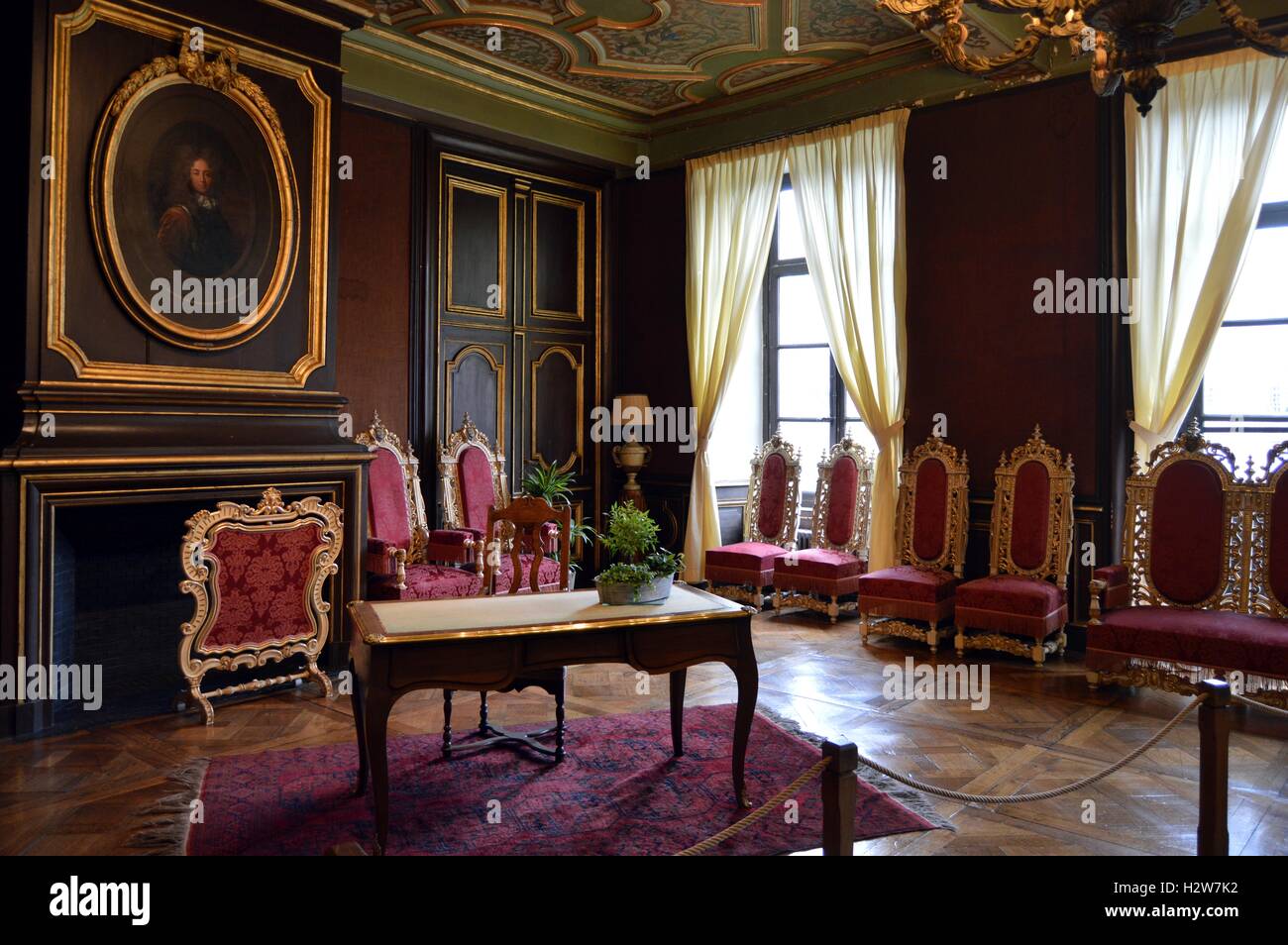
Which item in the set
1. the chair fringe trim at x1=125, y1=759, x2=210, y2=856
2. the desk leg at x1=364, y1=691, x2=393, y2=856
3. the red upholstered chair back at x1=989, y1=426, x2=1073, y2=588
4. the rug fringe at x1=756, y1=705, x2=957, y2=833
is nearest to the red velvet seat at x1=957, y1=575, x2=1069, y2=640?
the red upholstered chair back at x1=989, y1=426, x2=1073, y2=588

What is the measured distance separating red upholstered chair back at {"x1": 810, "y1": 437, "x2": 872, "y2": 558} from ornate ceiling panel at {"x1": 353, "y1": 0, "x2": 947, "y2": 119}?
2.74m

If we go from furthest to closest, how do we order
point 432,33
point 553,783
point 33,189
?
point 432,33 → point 33,189 → point 553,783

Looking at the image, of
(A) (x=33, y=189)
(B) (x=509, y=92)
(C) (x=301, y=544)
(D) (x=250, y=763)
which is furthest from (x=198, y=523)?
(B) (x=509, y=92)

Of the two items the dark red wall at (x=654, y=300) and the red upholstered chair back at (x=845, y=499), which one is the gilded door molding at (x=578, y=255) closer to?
the dark red wall at (x=654, y=300)

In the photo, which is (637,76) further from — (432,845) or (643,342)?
(432,845)

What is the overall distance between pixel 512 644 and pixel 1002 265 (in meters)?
A: 4.54

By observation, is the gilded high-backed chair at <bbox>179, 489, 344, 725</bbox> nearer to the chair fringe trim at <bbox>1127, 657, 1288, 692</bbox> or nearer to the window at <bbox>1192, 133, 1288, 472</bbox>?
the chair fringe trim at <bbox>1127, 657, 1288, 692</bbox>

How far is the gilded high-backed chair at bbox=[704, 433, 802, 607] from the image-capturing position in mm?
7039

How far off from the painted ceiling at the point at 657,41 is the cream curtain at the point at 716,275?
25.5 inches

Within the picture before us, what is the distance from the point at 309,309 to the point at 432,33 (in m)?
2.40

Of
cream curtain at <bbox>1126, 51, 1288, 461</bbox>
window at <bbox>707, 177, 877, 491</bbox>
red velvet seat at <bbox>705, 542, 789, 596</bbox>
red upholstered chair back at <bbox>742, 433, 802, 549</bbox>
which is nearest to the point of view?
cream curtain at <bbox>1126, 51, 1288, 461</bbox>

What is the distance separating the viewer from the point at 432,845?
3119mm

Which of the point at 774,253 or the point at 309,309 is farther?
the point at 774,253

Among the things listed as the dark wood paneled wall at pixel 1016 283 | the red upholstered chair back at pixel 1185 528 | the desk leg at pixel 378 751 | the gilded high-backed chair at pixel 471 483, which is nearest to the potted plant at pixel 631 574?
the desk leg at pixel 378 751
